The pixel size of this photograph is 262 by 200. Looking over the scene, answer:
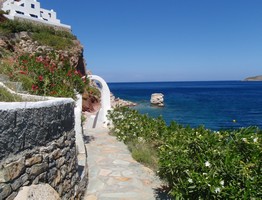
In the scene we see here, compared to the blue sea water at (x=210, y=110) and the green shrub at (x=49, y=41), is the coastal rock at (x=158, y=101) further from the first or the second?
the green shrub at (x=49, y=41)

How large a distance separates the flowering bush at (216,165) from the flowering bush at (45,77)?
3842 mm

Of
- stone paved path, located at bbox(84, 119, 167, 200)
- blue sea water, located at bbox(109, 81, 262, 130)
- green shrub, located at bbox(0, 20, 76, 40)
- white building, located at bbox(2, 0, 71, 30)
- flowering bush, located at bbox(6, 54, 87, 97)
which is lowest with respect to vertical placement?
blue sea water, located at bbox(109, 81, 262, 130)

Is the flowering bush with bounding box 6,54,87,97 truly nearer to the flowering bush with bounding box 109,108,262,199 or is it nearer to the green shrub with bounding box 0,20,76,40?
the flowering bush with bounding box 109,108,262,199

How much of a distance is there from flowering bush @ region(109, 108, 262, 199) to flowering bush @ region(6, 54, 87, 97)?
3.84m

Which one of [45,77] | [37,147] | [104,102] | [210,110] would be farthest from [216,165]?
[210,110]

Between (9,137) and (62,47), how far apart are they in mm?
27933

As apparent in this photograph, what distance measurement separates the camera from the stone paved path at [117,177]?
16.6 feet

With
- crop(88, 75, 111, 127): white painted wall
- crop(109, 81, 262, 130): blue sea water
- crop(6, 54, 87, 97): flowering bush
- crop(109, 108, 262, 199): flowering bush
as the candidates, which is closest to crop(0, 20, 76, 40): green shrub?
crop(109, 81, 262, 130): blue sea water

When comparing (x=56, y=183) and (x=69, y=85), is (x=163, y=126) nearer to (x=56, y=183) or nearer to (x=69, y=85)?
(x=69, y=85)

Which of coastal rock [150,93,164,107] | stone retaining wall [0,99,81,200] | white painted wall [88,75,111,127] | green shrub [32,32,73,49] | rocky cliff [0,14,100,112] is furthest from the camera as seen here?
coastal rock [150,93,164,107]

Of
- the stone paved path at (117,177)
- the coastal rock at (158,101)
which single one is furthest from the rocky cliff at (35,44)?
the coastal rock at (158,101)

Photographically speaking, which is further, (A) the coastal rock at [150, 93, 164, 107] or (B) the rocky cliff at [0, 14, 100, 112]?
(A) the coastal rock at [150, 93, 164, 107]

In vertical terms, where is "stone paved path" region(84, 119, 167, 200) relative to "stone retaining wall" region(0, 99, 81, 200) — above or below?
below

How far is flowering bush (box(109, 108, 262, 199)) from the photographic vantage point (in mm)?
3518
